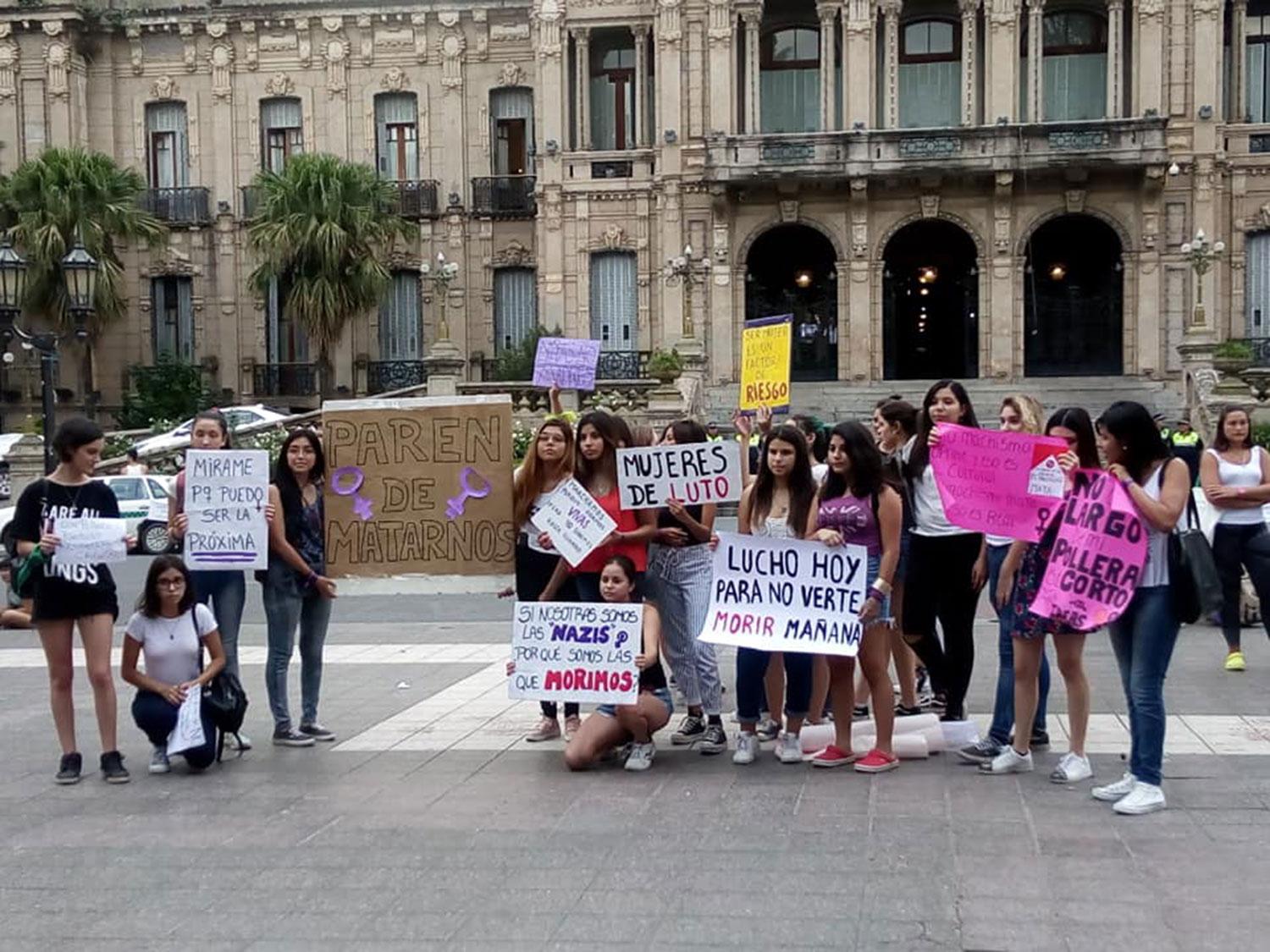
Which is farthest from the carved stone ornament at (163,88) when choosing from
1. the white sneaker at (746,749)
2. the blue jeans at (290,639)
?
the white sneaker at (746,749)

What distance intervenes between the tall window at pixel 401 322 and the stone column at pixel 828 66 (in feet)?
39.5

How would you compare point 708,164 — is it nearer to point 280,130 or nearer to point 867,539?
point 280,130

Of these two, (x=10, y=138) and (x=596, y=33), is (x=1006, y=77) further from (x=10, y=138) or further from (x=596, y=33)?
(x=10, y=138)

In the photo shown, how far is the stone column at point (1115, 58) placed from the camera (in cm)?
3225

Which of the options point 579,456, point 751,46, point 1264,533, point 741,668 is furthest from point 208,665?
point 751,46

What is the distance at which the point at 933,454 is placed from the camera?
24.5 feet

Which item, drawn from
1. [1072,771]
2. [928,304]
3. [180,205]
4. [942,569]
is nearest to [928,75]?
[928,304]

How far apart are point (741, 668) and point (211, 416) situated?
11.4ft

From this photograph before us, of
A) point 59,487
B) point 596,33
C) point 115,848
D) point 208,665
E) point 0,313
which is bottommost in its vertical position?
point 115,848

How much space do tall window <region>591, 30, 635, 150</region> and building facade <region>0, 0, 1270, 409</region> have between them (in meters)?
0.08

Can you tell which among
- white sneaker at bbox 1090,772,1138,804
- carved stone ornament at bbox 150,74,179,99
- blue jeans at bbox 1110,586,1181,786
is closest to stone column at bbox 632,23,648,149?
carved stone ornament at bbox 150,74,179,99

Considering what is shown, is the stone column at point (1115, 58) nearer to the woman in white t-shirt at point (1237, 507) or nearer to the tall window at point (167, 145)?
the tall window at point (167, 145)

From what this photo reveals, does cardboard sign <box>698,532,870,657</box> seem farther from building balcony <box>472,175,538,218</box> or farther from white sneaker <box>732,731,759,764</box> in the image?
building balcony <box>472,175,538,218</box>

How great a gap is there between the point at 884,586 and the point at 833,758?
1.01 metres
